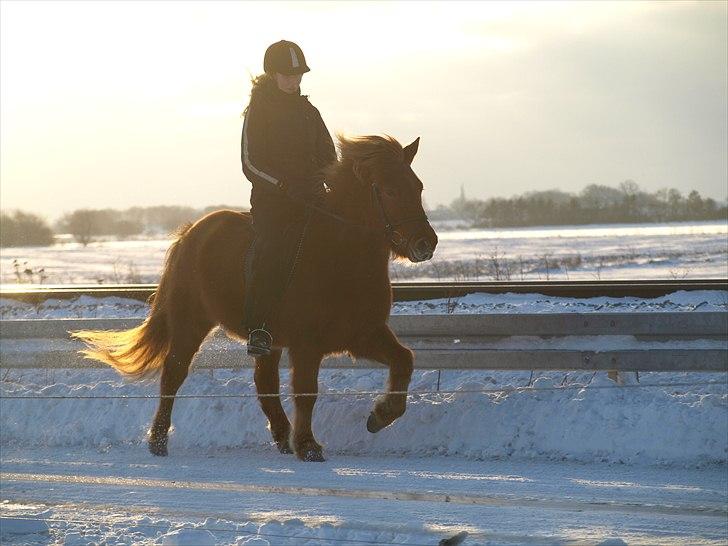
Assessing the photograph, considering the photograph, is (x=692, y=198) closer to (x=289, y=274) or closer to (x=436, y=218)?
(x=436, y=218)

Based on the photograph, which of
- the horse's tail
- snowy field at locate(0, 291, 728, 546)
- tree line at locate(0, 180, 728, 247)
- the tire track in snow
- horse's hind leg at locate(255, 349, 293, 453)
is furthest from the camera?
tree line at locate(0, 180, 728, 247)

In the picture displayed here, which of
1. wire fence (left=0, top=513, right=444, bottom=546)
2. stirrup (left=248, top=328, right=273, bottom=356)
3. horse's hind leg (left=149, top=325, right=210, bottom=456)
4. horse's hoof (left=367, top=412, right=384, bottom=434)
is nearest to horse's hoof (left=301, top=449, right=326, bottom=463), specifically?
horse's hoof (left=367, top=412, right=384, bottom=434)

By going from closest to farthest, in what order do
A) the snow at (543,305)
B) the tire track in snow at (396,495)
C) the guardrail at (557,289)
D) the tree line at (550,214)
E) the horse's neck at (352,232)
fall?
the tire track in snow at (396,495) < the horse's neck at (352,232) < the snow at (543,305) < the guardrail at (557,289) < the tree line at (550,214)

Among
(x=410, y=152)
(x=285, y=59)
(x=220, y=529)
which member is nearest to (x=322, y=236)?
(x=410, y=152)

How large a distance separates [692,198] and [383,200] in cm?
5537

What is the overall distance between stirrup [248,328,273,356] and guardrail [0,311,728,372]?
1.63 metres

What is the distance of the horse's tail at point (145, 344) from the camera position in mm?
9273

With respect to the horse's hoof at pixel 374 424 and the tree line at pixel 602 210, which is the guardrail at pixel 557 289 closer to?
the horse's hoof at pixel 374 424

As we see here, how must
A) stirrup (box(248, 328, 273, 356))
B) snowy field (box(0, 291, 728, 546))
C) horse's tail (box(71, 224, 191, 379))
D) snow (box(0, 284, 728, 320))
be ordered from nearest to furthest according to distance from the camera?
snowy field (box(0, 291, 728, 546)), stirrup (box(248, 328, 273, 356)), horse's tail (box(71, 224, 191, 379)), snow (box(0, 284, 728, 320))

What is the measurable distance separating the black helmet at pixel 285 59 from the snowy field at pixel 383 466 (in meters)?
2.41

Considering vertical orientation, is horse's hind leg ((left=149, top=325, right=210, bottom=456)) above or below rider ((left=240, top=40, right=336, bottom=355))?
below

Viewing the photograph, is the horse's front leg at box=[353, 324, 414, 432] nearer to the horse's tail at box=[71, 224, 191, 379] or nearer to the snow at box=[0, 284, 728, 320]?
the horse's tail at box=[71, 224, 191, 379]

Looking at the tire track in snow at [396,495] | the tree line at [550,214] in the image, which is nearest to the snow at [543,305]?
the tire track in snow at [396,495]

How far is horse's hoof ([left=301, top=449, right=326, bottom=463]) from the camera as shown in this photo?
8070 mm
